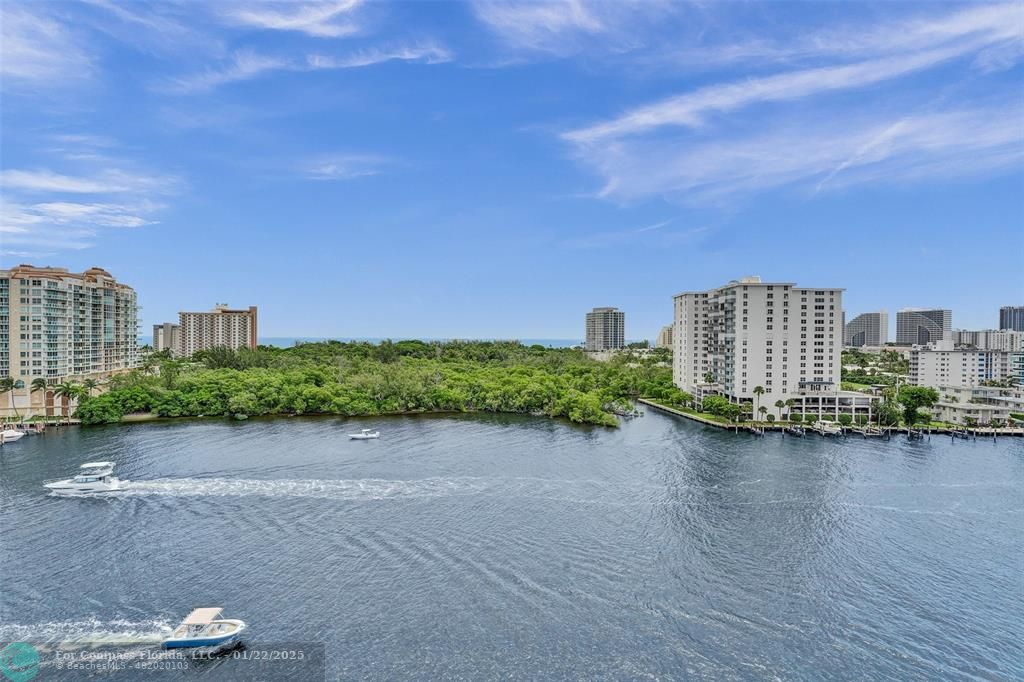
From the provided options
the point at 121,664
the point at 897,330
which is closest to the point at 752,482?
the point at 121,664

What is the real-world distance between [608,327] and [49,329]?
10141 centimetres

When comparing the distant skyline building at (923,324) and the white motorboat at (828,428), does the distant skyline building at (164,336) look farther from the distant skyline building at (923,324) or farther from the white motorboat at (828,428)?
the distant skyline building at (923,324)

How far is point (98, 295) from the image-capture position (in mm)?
42062

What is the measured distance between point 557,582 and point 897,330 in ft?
377

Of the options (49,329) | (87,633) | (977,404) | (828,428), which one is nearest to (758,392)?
(828,428)

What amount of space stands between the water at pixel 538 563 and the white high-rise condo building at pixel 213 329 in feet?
204

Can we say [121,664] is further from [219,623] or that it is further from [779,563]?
[779,563]

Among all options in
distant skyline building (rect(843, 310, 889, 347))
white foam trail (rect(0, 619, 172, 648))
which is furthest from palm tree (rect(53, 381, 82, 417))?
distant skyline building (rect(843, 310, 889, 347))

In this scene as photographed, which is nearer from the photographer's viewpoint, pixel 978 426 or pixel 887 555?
pixel 887 555

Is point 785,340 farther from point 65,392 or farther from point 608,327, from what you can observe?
point 608,327

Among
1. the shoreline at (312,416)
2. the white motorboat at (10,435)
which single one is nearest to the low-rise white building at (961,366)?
the shoreline at (312,416)

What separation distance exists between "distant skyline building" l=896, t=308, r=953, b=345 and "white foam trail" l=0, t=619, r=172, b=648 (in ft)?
370

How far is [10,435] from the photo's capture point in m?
28.9

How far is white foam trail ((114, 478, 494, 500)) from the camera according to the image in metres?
18.8
